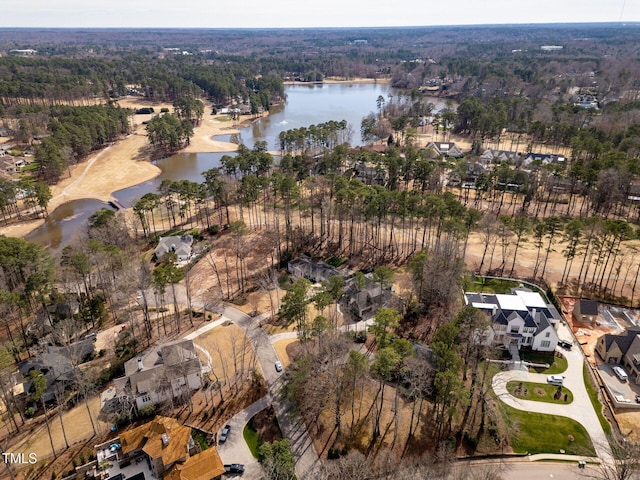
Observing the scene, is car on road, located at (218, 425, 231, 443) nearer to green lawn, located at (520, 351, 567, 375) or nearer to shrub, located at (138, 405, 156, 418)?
shrub, located at (138, 405, 156, 418)

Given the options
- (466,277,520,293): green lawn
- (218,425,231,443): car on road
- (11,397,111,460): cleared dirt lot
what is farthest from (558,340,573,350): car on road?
(11,397,111,460): cleared dirt lot

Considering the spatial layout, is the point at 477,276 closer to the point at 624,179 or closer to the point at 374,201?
the point at 374,201

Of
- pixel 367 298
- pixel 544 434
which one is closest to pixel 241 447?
pixel 367 298

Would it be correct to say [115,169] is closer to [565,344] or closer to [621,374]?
[565,344]

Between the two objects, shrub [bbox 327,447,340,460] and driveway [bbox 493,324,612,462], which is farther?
driveway [bbox 493,324,612,462]

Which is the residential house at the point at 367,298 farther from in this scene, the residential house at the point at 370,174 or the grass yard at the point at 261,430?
the residential house at the point at 370,174

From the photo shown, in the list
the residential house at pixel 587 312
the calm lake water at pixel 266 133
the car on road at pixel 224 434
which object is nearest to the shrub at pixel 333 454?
the car on road at pixel 224 434

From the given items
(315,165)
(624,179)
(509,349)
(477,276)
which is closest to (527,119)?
(624,179)
